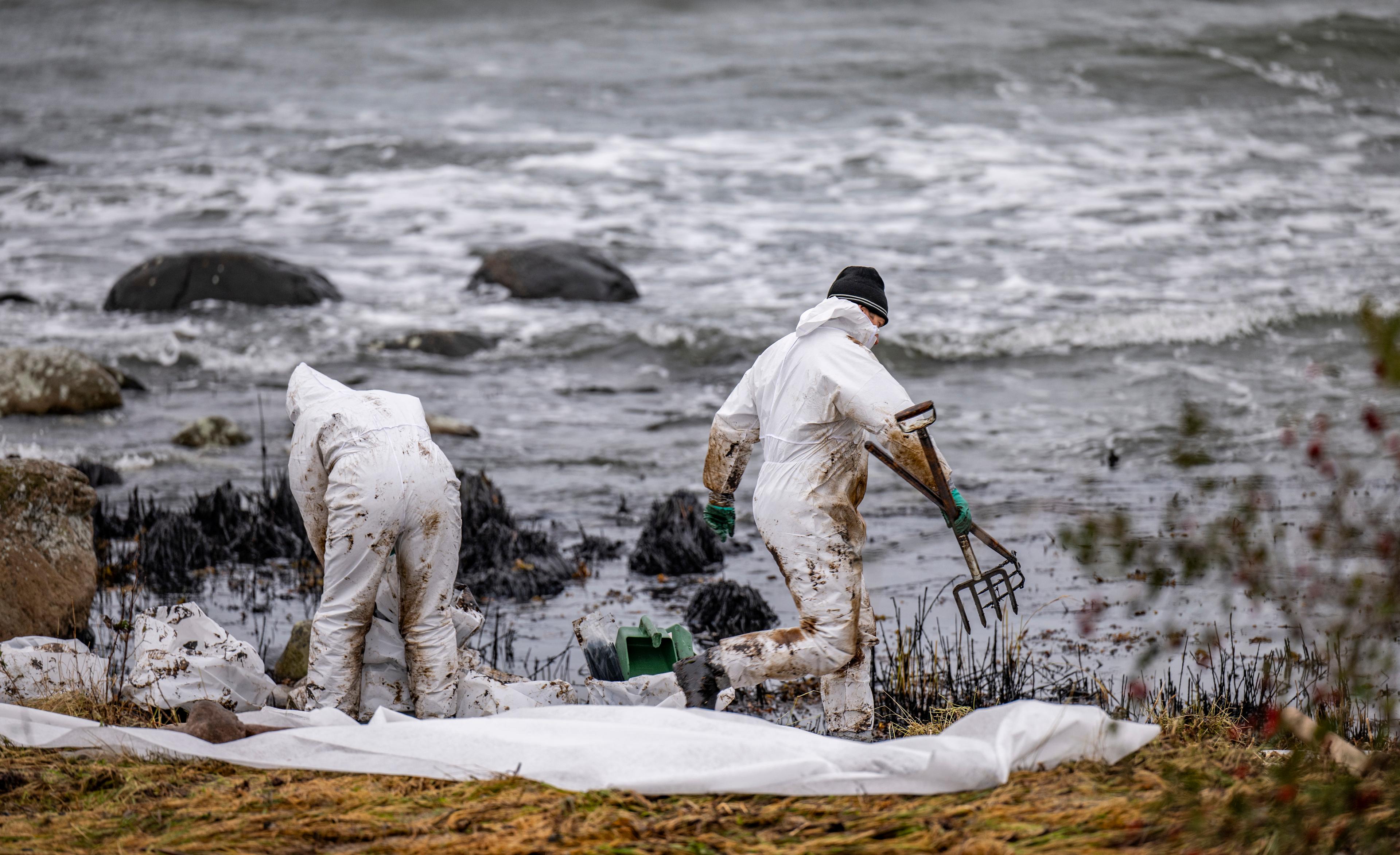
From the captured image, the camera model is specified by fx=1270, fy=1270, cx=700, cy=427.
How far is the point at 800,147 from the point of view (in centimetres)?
2538

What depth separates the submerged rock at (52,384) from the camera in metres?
11.6

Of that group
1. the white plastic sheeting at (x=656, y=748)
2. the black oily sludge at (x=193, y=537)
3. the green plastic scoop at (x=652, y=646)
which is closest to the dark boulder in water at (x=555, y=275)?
the black oily sludge at (x=193, y=537)

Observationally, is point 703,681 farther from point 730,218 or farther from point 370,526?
point 730,218

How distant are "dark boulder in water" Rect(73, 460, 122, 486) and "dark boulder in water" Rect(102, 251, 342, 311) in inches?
259

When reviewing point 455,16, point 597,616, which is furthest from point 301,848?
point 455,16

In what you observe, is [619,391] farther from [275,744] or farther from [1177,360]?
[275,744]

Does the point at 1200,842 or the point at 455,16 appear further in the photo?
the point at 455,16

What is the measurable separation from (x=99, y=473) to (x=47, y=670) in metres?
4.65

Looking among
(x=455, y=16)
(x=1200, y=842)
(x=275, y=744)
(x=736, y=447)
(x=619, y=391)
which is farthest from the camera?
(x=455, y=16)

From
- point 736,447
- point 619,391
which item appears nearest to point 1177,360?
point 619,391

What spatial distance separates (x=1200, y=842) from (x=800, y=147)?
75.4 feet

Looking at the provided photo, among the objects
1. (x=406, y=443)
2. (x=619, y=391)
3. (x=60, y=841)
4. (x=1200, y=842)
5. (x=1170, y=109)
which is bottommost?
(x=619, y=391)

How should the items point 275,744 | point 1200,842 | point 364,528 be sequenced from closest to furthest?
point 1200,842 → point 275,744 → point 364,528

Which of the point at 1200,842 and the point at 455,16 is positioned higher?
the point at 455,16
